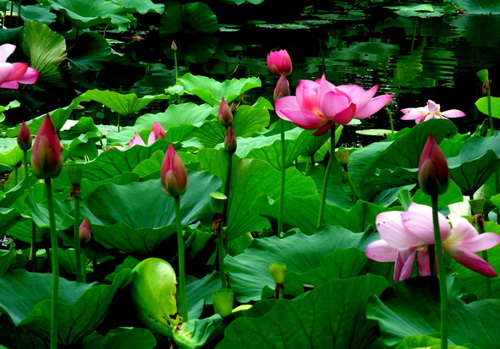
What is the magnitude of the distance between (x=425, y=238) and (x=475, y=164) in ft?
1.41

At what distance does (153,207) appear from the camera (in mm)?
893

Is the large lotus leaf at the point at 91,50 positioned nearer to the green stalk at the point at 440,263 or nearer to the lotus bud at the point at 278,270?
the lotus bud at the point at 278,270

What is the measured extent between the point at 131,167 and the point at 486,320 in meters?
0.78

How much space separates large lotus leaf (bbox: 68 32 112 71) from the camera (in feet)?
14.7

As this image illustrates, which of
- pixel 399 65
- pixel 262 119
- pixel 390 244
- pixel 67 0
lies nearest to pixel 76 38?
pixel 67 0

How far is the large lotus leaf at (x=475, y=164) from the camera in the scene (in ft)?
3.07

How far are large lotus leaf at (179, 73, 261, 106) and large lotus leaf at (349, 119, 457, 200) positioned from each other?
985 mm

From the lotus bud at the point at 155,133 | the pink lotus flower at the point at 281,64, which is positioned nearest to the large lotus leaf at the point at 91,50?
the lotus bud at the point at 155,133

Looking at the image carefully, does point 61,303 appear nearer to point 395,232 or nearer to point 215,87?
point 395,232

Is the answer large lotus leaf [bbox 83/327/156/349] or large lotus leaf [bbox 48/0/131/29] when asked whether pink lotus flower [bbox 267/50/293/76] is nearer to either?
large lotus leaf [bbox 83/327/156/349]

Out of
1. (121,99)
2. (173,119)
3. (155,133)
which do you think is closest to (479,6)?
(121,99)

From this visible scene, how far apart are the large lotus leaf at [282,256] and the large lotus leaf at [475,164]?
26 centimetres

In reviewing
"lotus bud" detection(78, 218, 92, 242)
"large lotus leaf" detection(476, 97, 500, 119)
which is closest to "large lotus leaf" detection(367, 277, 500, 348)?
"lotus bud" detection(78, 218, 92, 242)

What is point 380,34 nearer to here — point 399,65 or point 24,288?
point 399,65
